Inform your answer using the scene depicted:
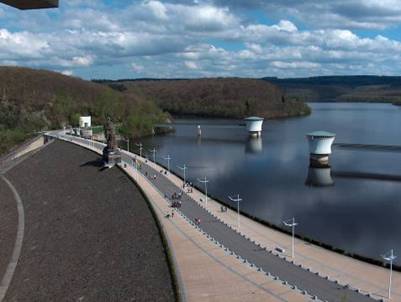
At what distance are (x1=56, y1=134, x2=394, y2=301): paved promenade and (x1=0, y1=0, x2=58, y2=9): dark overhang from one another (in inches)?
519

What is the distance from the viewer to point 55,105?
121m

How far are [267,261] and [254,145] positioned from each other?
66.8 metres

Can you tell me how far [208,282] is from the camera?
22.5 metres

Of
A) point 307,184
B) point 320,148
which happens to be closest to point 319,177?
point 307,184

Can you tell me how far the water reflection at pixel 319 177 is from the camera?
54.9 metres

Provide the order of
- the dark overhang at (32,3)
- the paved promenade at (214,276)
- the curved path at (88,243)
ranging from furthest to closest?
the curved path at (88,243) → the paved promenade at (214,276) → the dark overhang at (32,3)

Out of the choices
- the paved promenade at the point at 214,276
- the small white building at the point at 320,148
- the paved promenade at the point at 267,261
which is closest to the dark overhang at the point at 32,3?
the paved promenade at the point at 267,261

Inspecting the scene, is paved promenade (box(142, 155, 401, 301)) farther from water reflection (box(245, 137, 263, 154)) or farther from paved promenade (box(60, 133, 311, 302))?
water reflection (box(245, 137, 263, 154))

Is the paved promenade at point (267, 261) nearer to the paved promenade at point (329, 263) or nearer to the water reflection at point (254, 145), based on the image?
the paved promenade at point (329, 263)

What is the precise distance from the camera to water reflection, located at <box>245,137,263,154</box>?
8425 cm

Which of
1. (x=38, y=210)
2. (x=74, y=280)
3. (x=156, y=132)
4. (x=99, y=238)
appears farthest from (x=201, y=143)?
(x=74, y=280)

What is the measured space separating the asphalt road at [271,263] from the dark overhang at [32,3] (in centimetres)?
1296

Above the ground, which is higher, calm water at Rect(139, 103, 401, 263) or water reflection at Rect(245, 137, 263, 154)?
water reflection at Rect(245, 137, 263, 154)

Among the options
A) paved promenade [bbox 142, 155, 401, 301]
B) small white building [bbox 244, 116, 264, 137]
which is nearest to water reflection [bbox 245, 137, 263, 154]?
small white building [bbox 244, 116, 264, 137]
